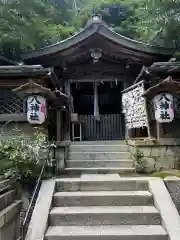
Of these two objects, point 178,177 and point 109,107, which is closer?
point 178,177

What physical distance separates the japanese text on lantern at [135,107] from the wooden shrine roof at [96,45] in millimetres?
2803

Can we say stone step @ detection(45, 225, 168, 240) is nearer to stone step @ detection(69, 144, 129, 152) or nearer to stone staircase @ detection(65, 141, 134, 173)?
stone staircase @ detection(65, 141, 134, 173)

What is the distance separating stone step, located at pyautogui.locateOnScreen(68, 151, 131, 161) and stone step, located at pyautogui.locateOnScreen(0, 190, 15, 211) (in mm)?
4093

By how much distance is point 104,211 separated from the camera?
20.6 feet

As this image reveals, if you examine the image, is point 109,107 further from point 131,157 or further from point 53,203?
point 53,203

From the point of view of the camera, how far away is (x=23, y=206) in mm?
7055

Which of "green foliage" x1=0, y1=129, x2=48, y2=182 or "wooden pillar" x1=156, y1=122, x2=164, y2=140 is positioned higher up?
"wooden pillar" x1=156, y1=122, x2=164, y2=140

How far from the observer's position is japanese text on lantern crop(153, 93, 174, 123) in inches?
356

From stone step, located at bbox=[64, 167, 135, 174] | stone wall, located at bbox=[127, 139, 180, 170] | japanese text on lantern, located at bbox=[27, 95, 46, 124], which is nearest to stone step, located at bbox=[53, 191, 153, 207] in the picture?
stone step, located at bbox=[64, 167, 135, 174]

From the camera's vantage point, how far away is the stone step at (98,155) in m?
10.2

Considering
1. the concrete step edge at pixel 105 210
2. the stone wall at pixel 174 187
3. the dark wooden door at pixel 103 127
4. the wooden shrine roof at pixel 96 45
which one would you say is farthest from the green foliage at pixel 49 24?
the concrete step edge at pixel 105 210

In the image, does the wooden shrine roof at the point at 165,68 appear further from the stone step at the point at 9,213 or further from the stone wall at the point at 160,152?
the stone step at the point at 9,213

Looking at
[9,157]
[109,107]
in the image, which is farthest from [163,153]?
[109,107]

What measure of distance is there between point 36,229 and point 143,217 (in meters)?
2.28
